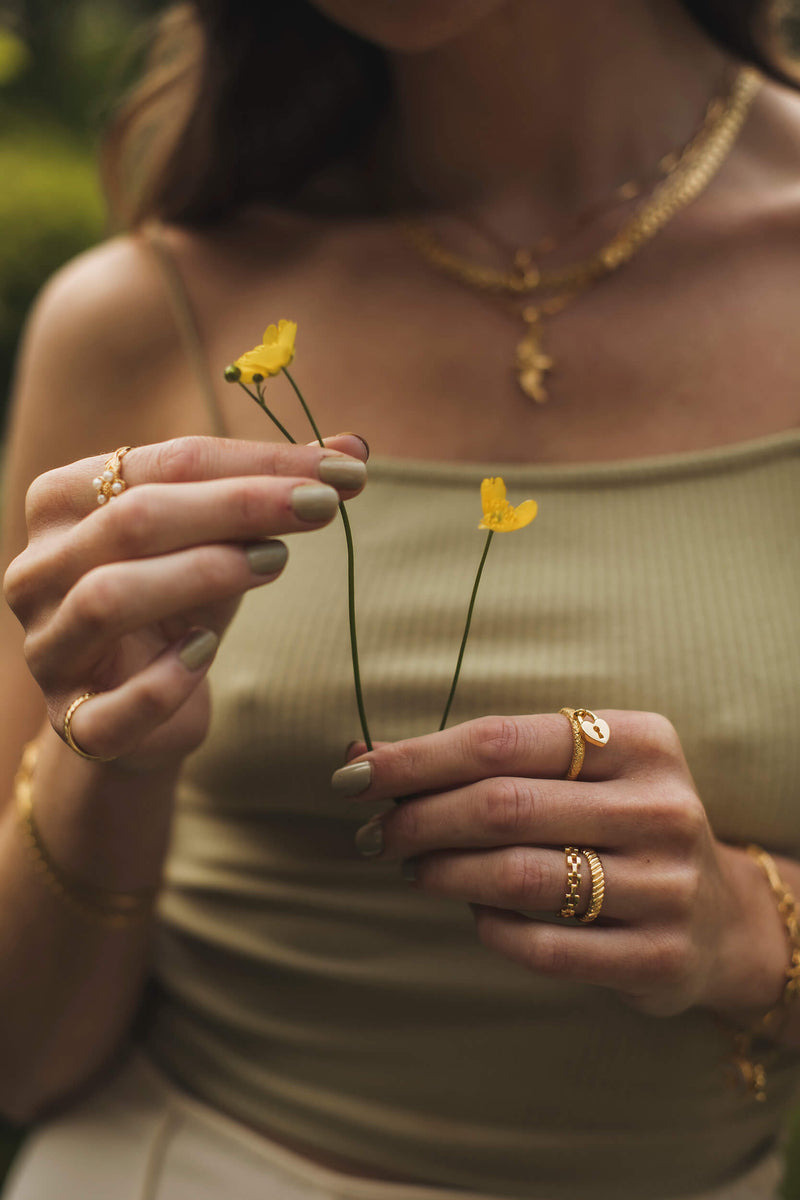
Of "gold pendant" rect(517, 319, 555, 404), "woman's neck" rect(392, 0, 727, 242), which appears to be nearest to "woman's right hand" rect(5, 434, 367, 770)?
"gold pendant" rect(517, 319, 555, 404)

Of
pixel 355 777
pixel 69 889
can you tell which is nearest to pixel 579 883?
pixel 355 777

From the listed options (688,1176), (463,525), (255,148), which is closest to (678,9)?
(255,148)

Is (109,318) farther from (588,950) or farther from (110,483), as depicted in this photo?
(588,950)

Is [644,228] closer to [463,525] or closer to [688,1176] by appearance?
[463,525]

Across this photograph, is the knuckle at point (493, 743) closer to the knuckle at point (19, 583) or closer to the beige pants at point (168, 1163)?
the knuckle at point (19, 583)

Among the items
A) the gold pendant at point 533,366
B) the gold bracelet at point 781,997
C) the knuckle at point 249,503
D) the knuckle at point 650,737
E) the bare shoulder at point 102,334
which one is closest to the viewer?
the knuckle at point 249,503

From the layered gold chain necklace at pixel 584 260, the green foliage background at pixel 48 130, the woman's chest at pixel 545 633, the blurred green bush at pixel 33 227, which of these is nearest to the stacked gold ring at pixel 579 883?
the woman's chest at pixel 545 633

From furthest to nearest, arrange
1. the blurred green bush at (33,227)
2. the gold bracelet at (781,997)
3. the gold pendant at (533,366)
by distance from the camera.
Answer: the blurred green bush at (33,227) → the gold pendant at (533,366) → the gold bracelet at (781,997)
